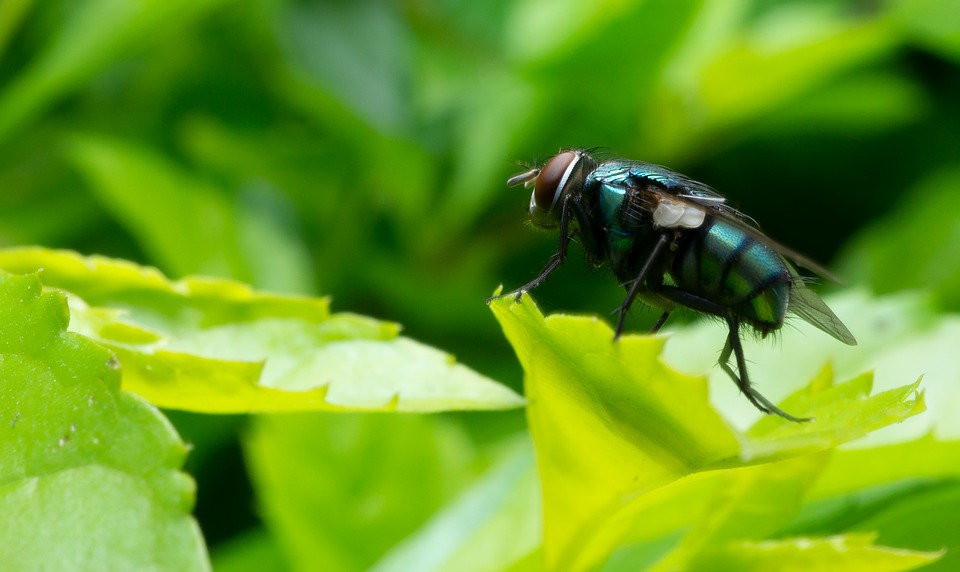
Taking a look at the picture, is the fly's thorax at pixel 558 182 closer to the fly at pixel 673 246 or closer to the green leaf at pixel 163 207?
the fly at pixel 673 246

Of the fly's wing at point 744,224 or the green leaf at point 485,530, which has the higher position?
the fly's wing at point 744,224

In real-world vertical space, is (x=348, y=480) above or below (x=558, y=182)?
below

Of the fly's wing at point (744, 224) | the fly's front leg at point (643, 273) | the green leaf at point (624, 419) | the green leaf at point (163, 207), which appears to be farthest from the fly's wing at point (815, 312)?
the green leaf at point (163, 207)

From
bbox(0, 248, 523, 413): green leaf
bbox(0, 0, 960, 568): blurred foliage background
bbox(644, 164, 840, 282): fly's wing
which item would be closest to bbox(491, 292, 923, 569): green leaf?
bbox(0, 248, 523, 413): green leaf

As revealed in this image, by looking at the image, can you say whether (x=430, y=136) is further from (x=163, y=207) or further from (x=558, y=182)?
(x=558, y=182)

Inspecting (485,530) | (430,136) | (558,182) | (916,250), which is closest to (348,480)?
(485,530)

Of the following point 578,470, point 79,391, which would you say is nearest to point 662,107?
point 578,470

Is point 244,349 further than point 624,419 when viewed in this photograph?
Yes
